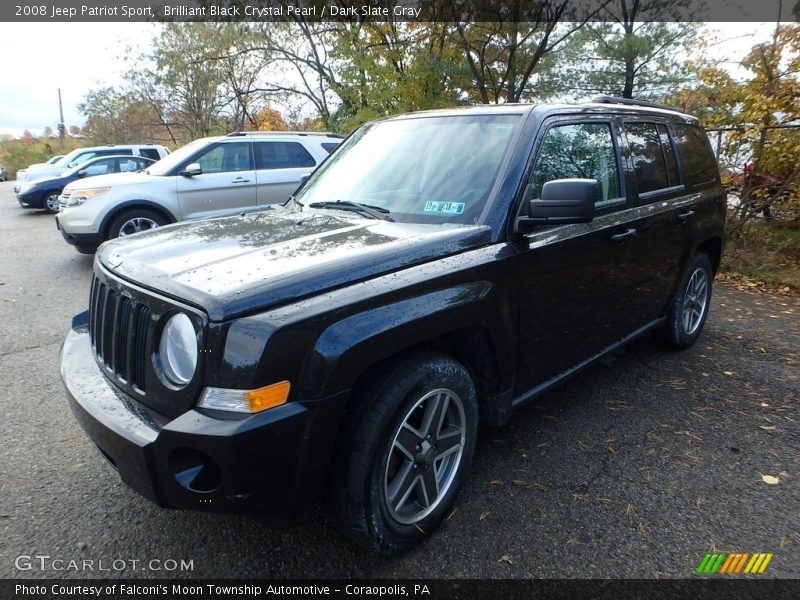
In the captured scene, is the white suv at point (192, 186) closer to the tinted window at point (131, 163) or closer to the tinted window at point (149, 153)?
the tinted window at point (131, 163)

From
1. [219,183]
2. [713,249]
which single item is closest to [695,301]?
[713,249]

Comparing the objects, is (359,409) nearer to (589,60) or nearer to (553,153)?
(553,153)

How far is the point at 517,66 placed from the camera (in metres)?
13.5

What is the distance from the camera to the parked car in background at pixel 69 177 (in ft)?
47.2

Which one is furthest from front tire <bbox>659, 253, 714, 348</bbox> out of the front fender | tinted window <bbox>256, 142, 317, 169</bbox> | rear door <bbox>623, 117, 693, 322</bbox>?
tinted window <bbox>256, 142, 317, 169</bbox>

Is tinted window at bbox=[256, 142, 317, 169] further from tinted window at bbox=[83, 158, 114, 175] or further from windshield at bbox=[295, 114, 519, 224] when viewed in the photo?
tinted window at bbox=[83, 158, 114, 175]

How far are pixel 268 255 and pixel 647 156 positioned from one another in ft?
9.48

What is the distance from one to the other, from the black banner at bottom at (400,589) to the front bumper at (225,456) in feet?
1.54

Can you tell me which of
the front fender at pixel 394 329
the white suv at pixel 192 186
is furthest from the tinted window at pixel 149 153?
the front fender at pixel 394 329

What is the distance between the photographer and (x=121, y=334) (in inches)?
85.3

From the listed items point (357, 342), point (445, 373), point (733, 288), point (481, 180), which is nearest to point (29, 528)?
point (357, 342)

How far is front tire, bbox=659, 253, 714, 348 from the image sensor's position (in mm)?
4367

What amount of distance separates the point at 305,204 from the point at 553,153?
1.53m

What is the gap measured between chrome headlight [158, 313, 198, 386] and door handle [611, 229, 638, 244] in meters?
2.49
